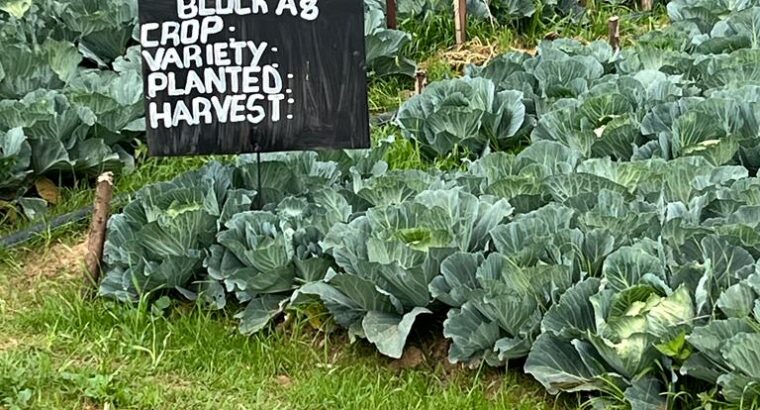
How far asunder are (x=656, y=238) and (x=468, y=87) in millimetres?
1846

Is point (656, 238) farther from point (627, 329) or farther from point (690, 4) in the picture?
point (690, 4)

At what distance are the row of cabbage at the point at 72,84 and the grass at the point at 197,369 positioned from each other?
0.94 m

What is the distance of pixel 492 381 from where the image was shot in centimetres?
362

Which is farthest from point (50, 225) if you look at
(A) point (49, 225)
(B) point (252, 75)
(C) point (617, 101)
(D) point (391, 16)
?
(D) point (391, 16)

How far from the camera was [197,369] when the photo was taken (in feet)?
12.4

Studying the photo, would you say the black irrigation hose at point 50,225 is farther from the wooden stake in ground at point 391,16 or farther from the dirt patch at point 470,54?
the dirt patch at point 470,54

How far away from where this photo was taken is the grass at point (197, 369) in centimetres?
357

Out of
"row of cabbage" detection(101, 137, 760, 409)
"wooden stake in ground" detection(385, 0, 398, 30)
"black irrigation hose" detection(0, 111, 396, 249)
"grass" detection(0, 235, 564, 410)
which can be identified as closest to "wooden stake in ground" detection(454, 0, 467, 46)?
"wooden stake in ground" detection(385, 0, 398, 30)

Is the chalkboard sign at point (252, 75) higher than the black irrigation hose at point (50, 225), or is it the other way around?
the chalkboard sign at point (252, 75)

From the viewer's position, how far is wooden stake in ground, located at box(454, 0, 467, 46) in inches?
275

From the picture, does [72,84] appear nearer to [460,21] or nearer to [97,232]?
[97,232]

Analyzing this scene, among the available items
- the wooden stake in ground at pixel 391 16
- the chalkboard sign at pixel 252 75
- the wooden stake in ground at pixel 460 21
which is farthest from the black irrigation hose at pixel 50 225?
the wooden stake in ground at pixel 460 21

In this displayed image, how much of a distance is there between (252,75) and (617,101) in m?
1.69

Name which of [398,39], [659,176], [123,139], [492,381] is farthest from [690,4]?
[492,381]
